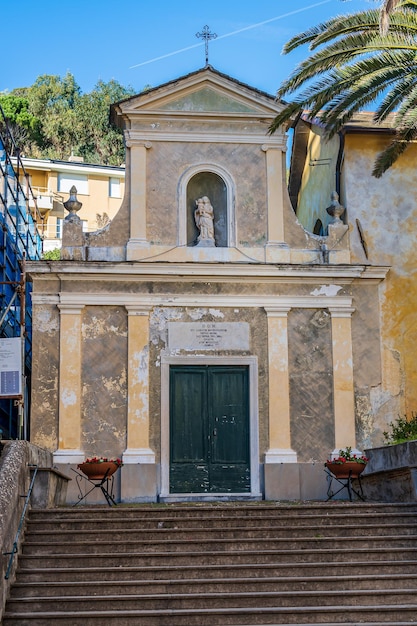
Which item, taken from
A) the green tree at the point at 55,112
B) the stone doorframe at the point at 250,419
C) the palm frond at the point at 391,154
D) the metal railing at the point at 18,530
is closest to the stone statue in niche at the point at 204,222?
the stone doorframe at the point at 250,419

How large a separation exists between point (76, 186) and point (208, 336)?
28118mm

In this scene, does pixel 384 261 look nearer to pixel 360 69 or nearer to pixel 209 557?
pixel 360 69

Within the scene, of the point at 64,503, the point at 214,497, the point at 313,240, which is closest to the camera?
the point at 64,503

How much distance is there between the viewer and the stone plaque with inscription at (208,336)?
18.0m

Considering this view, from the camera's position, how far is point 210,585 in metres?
11.4

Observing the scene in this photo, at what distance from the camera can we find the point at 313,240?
18797mm

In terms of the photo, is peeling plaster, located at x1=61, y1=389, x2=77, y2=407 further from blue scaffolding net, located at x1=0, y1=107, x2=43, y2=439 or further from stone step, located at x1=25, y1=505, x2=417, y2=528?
stone step, located at x1=25, y1=505, x2=417, y2=528

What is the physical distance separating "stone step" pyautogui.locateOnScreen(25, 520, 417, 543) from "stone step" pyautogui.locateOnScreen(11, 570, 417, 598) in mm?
974

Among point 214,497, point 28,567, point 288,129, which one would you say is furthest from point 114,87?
point 28,567

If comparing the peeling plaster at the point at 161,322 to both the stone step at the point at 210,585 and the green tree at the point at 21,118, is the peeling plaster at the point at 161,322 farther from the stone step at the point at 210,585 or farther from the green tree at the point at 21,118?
→ the green tree at the point at 21,118

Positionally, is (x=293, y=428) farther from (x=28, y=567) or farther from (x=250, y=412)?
(x=28, y=567)

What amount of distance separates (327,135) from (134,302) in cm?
513

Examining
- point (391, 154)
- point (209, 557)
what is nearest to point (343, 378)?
point (391, 154)

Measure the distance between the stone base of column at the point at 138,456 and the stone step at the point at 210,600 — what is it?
239 inches
